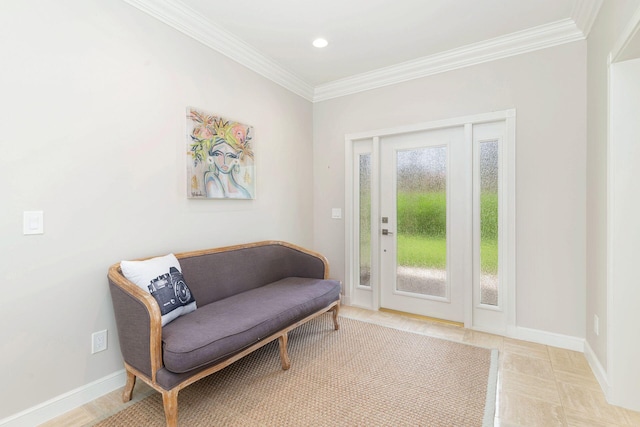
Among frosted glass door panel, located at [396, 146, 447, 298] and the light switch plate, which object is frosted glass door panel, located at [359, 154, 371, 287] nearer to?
frosted glass door panel, located at [396, 146, 447, 298]

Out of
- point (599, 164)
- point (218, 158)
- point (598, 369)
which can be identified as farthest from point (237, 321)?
point (599, 164)

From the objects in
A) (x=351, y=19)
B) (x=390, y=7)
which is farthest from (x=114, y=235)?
(x=390, y=7)

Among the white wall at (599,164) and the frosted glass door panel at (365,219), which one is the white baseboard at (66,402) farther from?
the white wall at (599,164)

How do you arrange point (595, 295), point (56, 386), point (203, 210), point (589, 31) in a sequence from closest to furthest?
point (56, 386)
point (595, 295)
point (589, 31)
point (203, 210)

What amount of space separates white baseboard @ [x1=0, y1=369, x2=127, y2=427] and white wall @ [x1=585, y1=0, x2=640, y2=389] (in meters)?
3.14

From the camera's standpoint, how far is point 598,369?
2100 millimetres

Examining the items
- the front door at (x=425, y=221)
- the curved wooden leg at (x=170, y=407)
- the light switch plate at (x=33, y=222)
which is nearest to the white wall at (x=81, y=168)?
the light switch plate at (x=33, y=222)

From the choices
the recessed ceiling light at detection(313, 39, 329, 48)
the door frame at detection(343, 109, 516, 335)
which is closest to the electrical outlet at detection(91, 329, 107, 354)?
the door frame at detection(343, 109, 516, 335)

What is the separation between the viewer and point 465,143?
9.74ft

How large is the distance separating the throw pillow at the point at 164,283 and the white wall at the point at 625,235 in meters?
2.66

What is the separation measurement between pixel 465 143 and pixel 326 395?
250 centimetres

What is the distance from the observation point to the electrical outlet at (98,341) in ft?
6.34

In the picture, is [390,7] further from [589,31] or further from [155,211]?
[155,211]

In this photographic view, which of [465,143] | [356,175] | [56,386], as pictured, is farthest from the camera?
[356,175]
